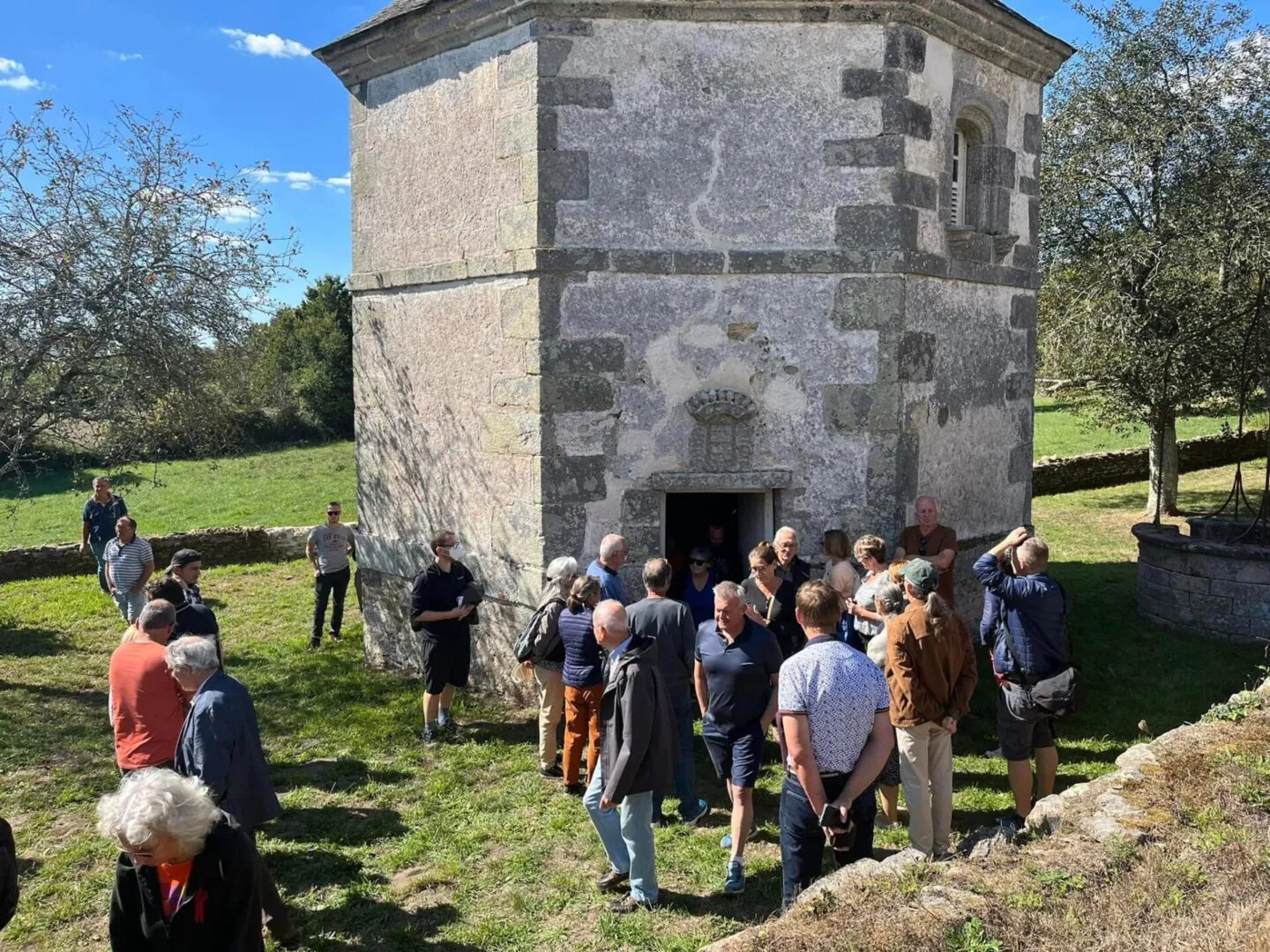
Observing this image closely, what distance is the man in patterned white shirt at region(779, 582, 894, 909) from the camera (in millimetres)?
4301

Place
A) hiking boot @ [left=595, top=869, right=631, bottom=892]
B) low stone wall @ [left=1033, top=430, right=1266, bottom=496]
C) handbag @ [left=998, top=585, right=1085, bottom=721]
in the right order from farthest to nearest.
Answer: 1. low stone wall @ [left=1033, top=430, right=1266, bottom=496]
2. handbag @ [left=998, top=585, right=1085, bottom=721]
3. hiking boot @ [left=595, top=869, right=631, bottom=892]

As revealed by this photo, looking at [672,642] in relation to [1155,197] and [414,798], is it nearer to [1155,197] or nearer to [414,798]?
[414,798]

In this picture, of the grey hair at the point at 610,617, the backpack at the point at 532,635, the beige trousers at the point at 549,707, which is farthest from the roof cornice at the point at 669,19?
the beige trousers at the point at 549,707

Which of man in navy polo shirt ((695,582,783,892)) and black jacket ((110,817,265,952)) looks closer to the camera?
black jacket ((110,817,265,952))

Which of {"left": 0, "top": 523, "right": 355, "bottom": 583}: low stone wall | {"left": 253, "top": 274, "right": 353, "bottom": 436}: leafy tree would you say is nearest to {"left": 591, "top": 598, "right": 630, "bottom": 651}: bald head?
{"left": 0, "top": 523, "right": 355, "bottom": 583}: low stone wall

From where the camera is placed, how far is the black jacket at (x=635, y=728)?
15.7 feet

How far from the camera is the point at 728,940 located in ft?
12.4

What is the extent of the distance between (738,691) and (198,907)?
2.86 metres

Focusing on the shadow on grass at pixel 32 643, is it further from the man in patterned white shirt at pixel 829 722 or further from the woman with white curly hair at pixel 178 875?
the man in patterned white shirt at pixel 829 722

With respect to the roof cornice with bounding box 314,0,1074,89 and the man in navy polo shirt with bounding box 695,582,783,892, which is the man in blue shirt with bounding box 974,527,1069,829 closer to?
the man in navy polo shirt with bounding box 695,582,783,892

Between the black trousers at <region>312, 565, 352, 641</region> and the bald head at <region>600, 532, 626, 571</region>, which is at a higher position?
the bald head at <region>600, 532, 626, 571</region>

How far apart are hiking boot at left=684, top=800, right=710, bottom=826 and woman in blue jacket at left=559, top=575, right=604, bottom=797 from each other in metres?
0.68

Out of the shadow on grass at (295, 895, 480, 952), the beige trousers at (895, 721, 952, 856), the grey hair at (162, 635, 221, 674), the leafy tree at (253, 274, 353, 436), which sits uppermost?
the leafy tree at (253, 274, 353, 436)

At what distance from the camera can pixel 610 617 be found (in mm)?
5145
